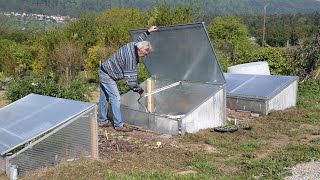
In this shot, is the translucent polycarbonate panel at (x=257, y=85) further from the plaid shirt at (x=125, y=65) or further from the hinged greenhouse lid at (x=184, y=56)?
the plaid shirt at (x=125, y=65)

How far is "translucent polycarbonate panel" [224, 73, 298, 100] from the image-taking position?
32.9 ft

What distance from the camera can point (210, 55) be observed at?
822 centimetres

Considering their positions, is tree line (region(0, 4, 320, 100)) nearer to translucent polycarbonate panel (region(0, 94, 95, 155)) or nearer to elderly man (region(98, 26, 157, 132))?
elderly man (region(98, 26, 157, 132))

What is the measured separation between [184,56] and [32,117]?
3.77 metres

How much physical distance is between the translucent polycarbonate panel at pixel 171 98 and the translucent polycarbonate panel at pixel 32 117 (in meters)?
3.08

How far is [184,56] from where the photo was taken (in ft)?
29.0

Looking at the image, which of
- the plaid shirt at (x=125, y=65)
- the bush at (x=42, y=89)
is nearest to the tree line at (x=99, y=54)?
the bush at (x=42, y=89)

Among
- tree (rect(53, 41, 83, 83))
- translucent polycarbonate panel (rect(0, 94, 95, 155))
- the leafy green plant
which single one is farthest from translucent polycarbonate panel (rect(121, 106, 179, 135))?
tree (rect(53, 41, 83, 83))

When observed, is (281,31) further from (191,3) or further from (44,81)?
(44,81)

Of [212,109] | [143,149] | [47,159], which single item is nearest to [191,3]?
[212,109]

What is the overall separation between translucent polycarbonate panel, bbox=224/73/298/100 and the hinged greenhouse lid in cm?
183

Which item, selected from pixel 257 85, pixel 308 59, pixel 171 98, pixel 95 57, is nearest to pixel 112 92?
pixel 171 98

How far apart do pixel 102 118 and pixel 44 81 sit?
6.56ft

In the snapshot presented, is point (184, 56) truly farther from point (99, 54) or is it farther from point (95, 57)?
point (95, 57)
